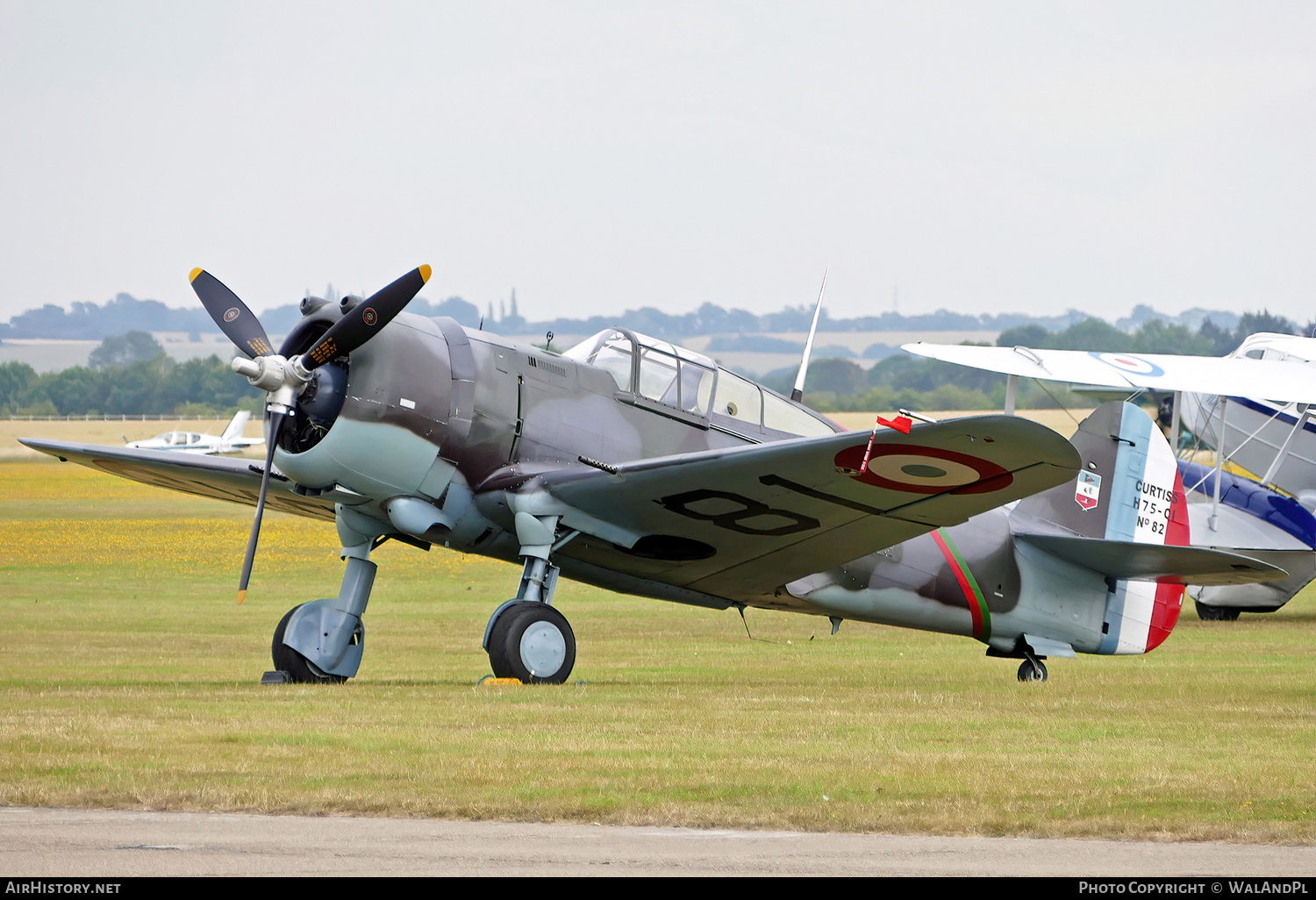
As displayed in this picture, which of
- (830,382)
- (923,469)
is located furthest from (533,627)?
(830,382)

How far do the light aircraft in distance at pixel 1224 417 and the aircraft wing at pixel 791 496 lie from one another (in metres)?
10.5

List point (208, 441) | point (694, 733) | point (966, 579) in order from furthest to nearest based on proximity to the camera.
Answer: point (208, 441)
point (966, 579)
point (694, 733)

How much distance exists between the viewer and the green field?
733 centimetres

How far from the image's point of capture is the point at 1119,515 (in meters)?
15.9

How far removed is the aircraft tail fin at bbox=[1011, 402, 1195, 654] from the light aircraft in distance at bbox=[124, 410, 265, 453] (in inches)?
2433

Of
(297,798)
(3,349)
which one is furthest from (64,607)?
(3,349)

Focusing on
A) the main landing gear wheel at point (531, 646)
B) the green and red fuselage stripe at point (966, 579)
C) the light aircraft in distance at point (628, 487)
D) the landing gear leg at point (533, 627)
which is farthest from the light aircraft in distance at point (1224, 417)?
the main landing gear wheel at point (531, 646)

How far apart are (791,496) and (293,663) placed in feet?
14.2

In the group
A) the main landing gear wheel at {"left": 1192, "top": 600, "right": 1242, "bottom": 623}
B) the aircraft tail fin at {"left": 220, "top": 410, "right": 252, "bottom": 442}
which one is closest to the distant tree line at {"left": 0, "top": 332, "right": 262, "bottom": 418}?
the aircraft tail fin at {"left": 220, "top": 410, "right": 252, "bottom": 442}

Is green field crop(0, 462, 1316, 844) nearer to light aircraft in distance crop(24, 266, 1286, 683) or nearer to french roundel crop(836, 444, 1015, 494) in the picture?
light aircraft in distance crop(24, 266, 1286, 683)

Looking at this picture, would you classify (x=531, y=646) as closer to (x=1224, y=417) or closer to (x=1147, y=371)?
(x=1147, y=371)

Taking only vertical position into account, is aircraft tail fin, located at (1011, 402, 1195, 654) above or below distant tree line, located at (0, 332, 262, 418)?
above
